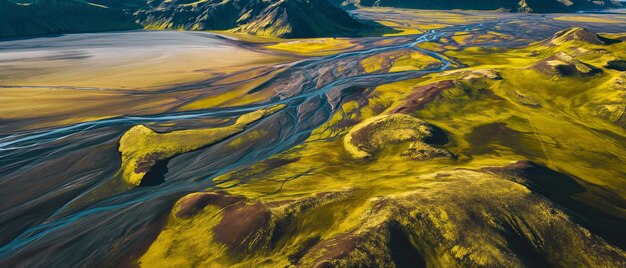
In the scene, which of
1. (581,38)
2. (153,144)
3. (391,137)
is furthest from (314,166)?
(581,38)

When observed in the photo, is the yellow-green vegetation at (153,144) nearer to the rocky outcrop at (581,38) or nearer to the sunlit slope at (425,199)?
the sunlit slope at (425,199)

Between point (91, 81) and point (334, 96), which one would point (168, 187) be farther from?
point (91, 81)

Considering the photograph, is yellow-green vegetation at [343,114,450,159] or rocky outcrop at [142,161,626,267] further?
yellow-green vegetation at [343,114,450,159]

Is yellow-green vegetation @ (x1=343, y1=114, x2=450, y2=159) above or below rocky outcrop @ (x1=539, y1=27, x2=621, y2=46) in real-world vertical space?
below

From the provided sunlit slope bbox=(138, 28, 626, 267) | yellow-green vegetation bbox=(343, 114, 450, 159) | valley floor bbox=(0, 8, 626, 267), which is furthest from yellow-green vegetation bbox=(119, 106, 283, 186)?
yellow-green vegetation bbox=(343, 114, 450, 159)

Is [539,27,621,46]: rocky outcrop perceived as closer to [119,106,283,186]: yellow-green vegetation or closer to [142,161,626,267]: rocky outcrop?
[142,161,626,267]: rocky outcrop

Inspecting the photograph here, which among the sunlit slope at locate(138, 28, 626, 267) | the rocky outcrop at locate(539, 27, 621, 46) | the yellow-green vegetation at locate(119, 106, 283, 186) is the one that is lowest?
the sunlit slope at locate(138, 28, 626, 267)

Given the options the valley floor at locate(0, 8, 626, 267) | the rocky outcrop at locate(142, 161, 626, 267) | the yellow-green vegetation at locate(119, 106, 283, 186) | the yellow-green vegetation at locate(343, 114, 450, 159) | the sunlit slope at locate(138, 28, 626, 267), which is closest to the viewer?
the rocky outcrop at locate(142, 161, 626, 267)
